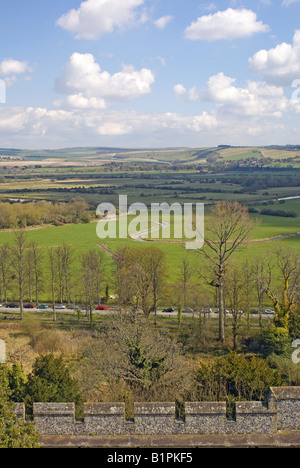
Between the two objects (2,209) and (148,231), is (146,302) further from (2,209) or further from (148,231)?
(2,209)

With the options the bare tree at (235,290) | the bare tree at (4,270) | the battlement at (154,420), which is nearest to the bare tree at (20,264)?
the bare tree at (4,270)

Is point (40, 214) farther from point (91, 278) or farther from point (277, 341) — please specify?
point (277, 341)

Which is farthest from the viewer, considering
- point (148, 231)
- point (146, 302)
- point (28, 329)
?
point (148, 231)

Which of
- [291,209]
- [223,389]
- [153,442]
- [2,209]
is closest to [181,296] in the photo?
[223,389]

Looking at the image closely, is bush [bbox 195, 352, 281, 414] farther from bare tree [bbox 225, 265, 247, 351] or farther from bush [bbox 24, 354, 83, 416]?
bare tree [bbox 225, 265, 247, 351]

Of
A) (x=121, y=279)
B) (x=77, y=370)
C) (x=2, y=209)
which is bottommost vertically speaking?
(x=77, y=370)

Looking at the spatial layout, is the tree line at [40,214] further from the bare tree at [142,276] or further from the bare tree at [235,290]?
the bare tree at [235,290]

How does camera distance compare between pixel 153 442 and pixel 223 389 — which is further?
pixel 223 389

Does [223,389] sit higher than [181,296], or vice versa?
[223,389]
